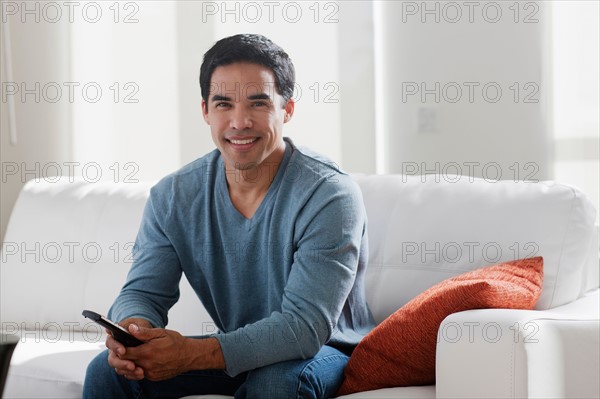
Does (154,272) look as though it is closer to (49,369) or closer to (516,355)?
(49,369)

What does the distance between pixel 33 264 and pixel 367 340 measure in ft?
4.33

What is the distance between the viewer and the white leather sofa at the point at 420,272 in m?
1.68

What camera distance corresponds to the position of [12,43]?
12.4 ft

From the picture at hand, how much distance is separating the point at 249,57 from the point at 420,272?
68cm

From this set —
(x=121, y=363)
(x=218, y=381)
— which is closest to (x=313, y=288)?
(x=218, y=381)

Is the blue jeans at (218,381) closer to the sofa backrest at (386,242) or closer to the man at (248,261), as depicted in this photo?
the man at (248,261)

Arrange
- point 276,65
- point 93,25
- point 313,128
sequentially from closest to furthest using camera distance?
point 276,65, point 313,128, point 93,25

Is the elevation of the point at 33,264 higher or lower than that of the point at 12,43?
lower

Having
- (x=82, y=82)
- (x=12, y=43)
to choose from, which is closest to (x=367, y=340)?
(x=82, y=82)

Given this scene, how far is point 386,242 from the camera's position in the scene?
7.61 feet

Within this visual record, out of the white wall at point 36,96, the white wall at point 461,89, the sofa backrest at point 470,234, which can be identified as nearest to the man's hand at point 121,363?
the sofa backrest at point 470,234

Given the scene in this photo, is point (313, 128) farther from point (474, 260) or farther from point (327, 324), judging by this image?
point (327, 324)

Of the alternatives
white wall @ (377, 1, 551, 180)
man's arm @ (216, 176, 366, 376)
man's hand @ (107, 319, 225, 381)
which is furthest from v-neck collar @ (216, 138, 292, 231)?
white wall @ (377, 1, 551, 180)

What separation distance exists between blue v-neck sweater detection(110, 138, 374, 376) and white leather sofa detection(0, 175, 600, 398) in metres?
0.21
